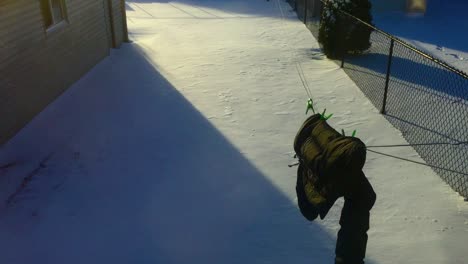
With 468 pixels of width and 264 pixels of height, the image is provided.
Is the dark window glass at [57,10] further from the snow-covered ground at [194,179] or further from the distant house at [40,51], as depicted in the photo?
the snow-covered ground at [194,179]

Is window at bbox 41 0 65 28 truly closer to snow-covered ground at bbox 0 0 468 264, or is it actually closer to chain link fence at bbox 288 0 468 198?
snow-covered ground at bbox 0 0 468 264

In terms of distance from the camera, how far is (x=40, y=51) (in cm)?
723

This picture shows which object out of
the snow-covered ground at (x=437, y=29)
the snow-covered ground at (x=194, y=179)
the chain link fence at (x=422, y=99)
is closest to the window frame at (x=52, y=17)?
the snow-covered ground at (x=194, y=179)

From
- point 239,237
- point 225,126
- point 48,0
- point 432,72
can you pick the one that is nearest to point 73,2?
point 48,0

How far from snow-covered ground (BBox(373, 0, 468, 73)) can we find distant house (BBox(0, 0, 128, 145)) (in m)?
8.36

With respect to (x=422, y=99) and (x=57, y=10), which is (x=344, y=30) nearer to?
(x=422, y=99)

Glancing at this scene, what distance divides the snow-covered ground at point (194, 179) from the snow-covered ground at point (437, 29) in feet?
11.1

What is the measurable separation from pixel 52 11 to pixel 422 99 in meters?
7.05

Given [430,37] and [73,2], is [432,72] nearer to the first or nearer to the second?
[430,37]

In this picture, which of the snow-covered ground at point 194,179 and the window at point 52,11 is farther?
the window at point 52,11

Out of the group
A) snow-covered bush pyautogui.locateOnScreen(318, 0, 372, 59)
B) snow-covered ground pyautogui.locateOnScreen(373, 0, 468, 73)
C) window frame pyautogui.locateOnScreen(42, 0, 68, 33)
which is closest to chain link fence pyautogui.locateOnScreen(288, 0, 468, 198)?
snow-covered bush pyautogui.locateOnScreen(318, 0, 372, 59)

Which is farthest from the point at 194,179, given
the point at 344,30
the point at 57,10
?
the point at 344,30

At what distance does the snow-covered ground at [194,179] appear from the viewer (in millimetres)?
3990

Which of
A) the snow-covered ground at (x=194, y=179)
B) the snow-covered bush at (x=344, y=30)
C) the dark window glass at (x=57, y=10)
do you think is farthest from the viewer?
the snow-covered bush at (x=344, y=30)
